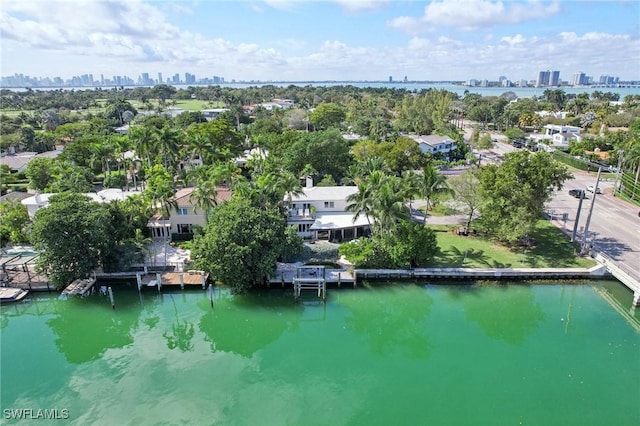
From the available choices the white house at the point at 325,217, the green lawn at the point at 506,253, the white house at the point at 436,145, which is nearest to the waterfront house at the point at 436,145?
the white house at the point at 436,145

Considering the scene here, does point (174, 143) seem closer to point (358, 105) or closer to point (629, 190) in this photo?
point (629, 190)

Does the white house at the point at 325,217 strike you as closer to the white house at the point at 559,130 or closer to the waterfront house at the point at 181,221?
the waterfront house at the point at 181,221

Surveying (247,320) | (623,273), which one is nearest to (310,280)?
(247,320)

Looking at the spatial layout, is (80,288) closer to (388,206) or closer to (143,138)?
(388,206)

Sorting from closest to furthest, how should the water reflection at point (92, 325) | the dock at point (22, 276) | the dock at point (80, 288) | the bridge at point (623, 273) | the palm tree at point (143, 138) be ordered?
the water reflection at point (92, 325)
the bridge at point (623, 273)
the dock at point (80, 288)
the dock at point (22, 276)
the palm tree at point (143, 138)

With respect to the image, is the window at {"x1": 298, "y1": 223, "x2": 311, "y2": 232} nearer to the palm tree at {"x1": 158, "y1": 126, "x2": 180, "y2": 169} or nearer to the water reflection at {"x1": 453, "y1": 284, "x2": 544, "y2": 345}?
the water reflection at {"x1": 453, "y1": 284, "x2": 544, "y2": 345}

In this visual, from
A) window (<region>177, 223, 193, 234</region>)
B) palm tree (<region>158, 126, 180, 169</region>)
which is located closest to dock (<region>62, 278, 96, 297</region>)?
window (<region>177, 223, 193, 234</region>)

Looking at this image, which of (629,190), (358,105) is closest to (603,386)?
(629,190)
